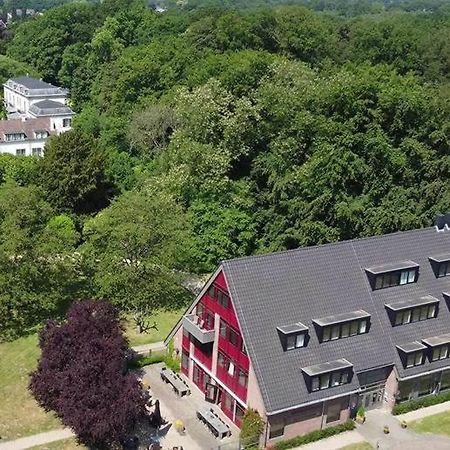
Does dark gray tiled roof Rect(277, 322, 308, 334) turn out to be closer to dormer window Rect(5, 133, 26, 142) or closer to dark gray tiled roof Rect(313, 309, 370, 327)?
dark gray tiled roof Rect(313, 309, 370, 327)

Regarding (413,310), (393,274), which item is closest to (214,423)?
(413,310)

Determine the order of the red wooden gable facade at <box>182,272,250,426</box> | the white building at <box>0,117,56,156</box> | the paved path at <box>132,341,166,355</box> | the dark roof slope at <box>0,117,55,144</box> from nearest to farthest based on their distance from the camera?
the red wooden gable facade at <box>182,272,250,426</box> → the paved path at <box>132,341,166,355</box> → the white building at <box>0,117,56,156</box> → the dark roof slope at <box>0,117,55,144</box>

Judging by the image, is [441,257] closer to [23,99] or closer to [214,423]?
[214,423]

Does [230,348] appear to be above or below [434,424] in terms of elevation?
above

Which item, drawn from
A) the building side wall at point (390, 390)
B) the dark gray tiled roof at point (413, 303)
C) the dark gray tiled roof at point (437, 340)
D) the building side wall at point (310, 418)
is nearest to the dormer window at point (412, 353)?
the dark gray tiled roof at point (437, 340)

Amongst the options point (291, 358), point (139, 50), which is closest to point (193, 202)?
point (291, 358)

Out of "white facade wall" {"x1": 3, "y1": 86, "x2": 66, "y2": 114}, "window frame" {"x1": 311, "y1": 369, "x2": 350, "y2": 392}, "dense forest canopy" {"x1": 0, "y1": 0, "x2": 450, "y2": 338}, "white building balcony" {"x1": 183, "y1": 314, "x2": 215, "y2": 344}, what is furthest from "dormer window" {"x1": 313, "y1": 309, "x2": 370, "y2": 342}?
"white facade wall" {"x1": 3, "y1": 86, "x2": 66, "y2": 114}

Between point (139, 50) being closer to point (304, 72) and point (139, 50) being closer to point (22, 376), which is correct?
point (304, 72)
